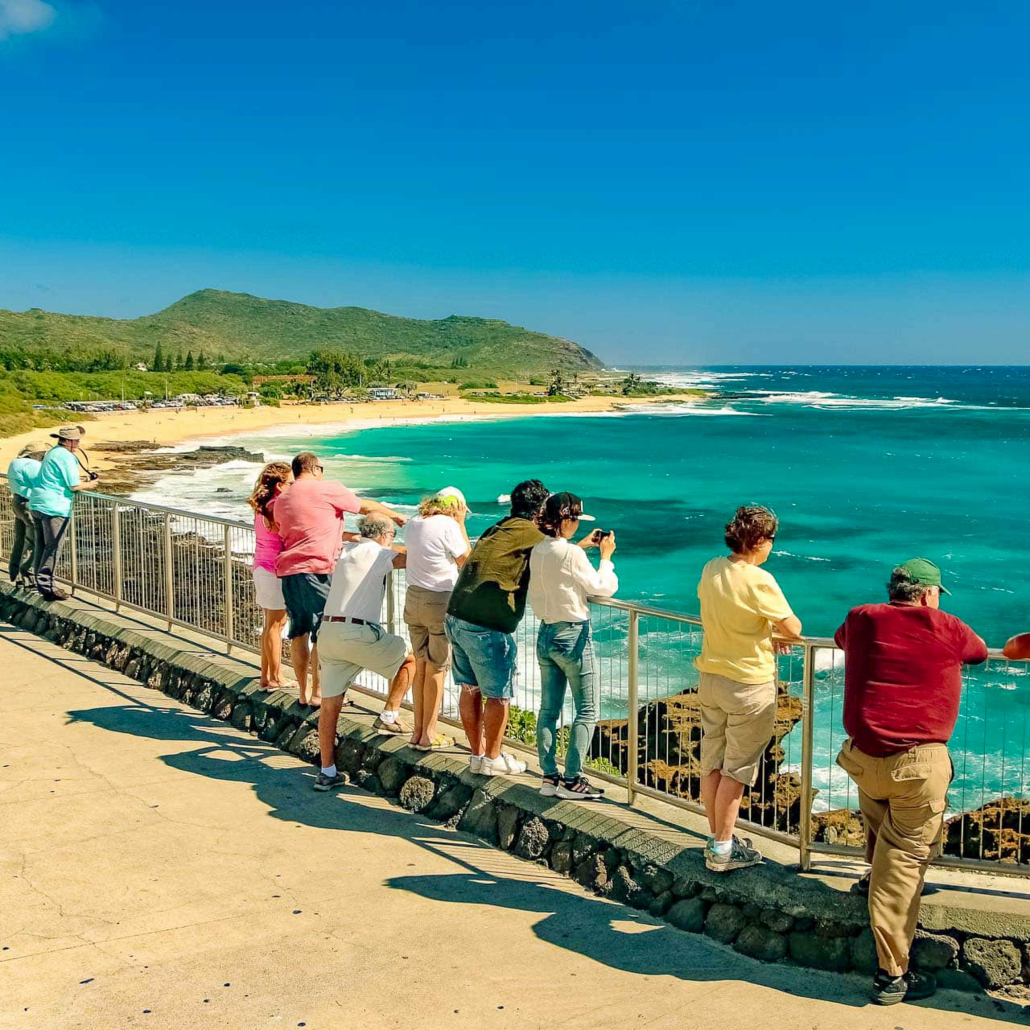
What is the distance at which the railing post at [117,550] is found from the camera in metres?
10.3


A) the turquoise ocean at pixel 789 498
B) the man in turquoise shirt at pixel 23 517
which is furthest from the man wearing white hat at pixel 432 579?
the man in turquoise shirt at pixel 23 517

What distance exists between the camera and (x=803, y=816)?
5164mm

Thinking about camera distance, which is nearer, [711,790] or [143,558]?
[711,790]

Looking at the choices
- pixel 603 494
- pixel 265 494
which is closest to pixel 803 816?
pixel 265 494

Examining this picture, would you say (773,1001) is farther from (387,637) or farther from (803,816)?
(387,637)

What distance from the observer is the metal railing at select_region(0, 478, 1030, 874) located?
19.2ft

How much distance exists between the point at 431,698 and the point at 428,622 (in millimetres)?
510

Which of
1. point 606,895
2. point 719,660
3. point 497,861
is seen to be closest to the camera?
point 719,660

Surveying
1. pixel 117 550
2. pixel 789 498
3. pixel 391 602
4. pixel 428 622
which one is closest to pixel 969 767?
pixel 391 602

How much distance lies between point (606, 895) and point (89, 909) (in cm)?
246

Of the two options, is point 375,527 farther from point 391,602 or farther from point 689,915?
point 689,915

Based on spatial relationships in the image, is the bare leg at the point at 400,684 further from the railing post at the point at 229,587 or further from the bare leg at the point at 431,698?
the railing post at the point at 229,587

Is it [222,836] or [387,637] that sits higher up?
[387,637]

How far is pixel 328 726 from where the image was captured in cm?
685
